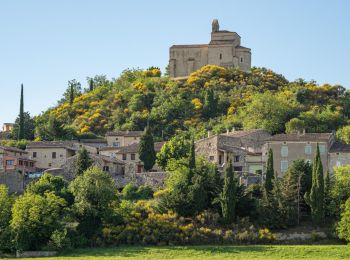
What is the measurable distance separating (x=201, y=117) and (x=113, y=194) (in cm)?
5086

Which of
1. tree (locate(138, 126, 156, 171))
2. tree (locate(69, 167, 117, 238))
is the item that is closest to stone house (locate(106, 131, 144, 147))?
tree (locate(138, 126, 156, 171))

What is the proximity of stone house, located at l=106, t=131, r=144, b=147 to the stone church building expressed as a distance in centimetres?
3551

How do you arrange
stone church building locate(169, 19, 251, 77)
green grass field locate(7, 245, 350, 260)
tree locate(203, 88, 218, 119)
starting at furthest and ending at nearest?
stone church building locate(169, 19, 251, 77) < tree locate(203, 88, 218, 119) < green grass field locate(7, 245, 350, 260)

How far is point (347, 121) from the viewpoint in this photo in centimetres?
11125

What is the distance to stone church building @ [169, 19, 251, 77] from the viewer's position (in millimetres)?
145625

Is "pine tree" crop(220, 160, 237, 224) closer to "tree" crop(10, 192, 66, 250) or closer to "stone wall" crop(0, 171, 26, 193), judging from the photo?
"tree" crop(10, 192, 66, 250)

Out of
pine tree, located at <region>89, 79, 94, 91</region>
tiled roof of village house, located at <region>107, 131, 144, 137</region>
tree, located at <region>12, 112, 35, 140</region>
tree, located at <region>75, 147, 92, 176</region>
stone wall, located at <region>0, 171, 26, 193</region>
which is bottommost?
stone wall, located at <region>0, 171, 26, 193</region>

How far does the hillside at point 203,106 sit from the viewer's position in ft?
370

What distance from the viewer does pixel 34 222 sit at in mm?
70000

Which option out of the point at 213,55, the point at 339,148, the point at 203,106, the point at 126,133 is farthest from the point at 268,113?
the point at 213,55

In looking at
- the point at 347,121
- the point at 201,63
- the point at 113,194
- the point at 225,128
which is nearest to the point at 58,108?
the point at 201,63

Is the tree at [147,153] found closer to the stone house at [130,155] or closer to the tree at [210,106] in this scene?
the stone house at [130,155]

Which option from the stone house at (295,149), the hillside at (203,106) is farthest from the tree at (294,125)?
the stone house at (295,149)

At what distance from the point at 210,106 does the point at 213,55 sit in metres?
24.1
